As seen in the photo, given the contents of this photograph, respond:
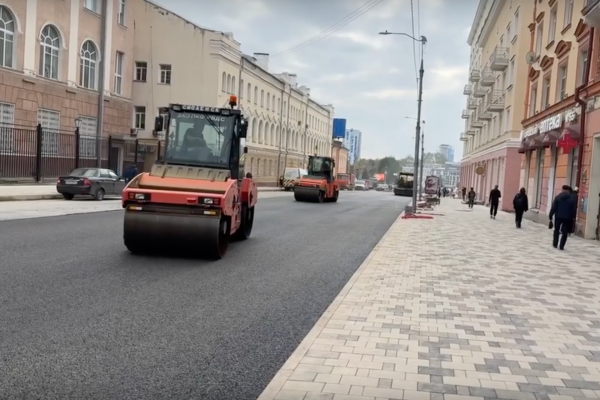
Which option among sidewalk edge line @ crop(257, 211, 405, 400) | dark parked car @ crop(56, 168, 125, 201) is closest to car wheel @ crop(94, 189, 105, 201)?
dark parked car @ crop(56, 168, 125, 201)

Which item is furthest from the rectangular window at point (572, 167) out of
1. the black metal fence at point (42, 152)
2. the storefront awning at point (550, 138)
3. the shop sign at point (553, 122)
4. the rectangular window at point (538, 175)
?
the black metal fence at point (42, 152)

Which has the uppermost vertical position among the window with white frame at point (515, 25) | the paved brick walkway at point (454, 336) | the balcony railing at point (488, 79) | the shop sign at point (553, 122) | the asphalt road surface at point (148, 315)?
the window with white frame at point (515, 25)

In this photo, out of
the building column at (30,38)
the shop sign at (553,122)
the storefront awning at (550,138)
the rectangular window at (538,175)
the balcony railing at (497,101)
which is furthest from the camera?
the balcony railing at (497,101)

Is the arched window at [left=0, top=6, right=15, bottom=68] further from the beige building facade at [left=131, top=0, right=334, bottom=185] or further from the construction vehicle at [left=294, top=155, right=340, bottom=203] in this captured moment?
the construction vehicle at [left=294, top=155, right=340, bottom=203]

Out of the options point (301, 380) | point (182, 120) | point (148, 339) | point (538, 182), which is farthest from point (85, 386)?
point (538, 182)

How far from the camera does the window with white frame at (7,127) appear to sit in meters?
26.3

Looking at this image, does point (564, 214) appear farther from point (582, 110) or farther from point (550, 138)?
point (550, 138)

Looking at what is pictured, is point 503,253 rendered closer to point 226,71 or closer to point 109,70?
point 109,70

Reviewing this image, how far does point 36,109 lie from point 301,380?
2988 centimetres

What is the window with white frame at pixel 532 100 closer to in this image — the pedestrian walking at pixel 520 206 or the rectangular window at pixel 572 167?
the rectangular window at pixel 572 167

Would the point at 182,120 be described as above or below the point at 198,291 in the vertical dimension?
above

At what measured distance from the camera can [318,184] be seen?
31312 mm

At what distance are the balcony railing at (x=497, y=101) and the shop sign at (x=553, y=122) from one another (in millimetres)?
11058

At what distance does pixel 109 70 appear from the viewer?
3562cm
